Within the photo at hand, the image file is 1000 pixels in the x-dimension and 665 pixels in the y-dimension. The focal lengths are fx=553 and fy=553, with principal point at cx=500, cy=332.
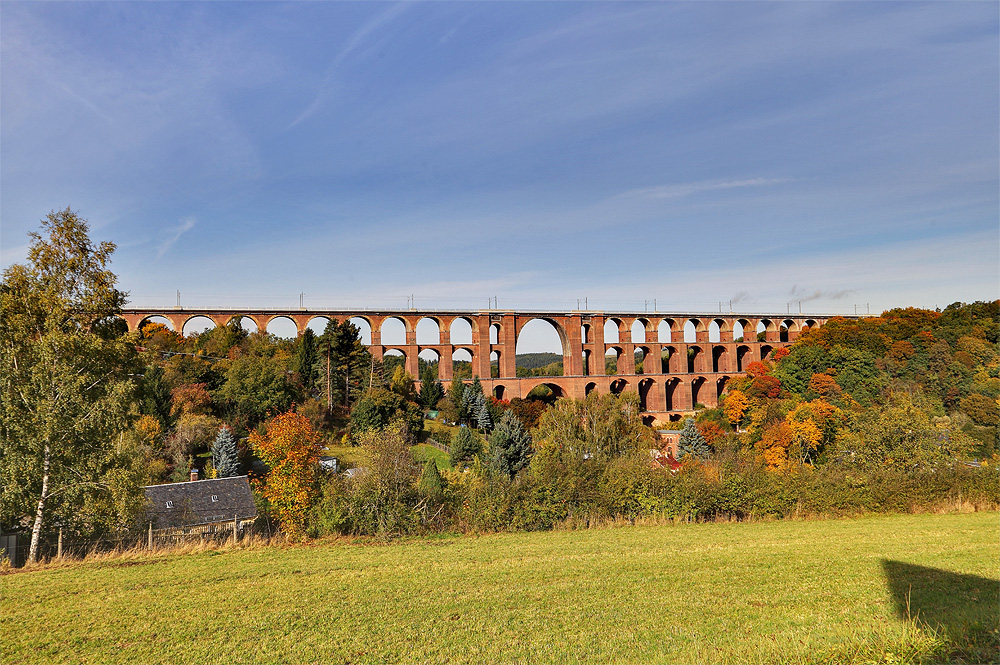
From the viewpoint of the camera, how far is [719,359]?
187ft

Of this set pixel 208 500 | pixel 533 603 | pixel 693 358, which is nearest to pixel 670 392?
pixel 693 358

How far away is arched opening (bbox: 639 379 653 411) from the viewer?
52.1 m

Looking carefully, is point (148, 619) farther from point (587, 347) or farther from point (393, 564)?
point (587, 347)

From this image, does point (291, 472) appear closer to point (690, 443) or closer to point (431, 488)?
point (431, 488)

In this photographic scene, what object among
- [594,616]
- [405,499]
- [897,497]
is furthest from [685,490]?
[594,616]

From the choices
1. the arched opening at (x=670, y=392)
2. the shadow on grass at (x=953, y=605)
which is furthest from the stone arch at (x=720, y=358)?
the shadow on grass at (x=953, y=605)

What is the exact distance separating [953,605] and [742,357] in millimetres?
56734

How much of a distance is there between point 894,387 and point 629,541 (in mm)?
29730

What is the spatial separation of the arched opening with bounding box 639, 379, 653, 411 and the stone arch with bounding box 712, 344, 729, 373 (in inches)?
300

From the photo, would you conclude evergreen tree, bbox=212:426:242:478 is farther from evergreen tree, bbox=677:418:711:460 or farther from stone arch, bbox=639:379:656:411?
stone arch, bbox=639:379:656:411

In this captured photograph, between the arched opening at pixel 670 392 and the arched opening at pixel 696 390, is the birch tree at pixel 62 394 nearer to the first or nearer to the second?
the arched opening at pixel 670 392

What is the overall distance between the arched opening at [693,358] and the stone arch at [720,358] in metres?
1.80

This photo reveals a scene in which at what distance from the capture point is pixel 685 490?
12352mm

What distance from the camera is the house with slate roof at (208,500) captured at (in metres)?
15.2
